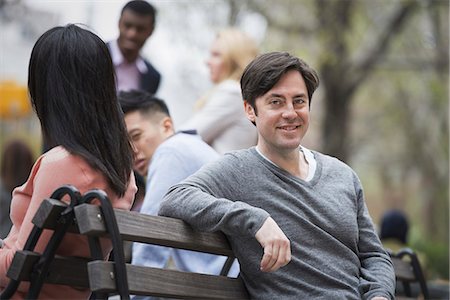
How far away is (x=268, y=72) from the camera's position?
16.1 ft

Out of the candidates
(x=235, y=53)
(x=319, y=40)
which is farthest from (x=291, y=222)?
(x=319, y=40)

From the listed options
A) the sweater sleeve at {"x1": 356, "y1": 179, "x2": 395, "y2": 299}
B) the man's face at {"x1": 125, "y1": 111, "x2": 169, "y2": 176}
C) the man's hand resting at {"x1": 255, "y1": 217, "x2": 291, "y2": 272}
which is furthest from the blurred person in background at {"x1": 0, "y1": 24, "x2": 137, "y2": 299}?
the man's face at {"x1": 125, "y1": 111, "x2": 169, "y2": 176}

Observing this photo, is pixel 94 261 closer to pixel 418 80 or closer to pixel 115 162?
pixel 115 162

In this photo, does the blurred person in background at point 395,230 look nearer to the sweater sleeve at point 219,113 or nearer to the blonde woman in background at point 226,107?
the blonde woman in background at point 226,107

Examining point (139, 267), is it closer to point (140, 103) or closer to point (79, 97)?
point (79, 97)

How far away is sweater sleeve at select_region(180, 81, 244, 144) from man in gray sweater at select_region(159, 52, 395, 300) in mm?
1973

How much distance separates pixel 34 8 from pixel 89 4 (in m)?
5.29

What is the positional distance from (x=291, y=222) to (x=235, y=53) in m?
2.71

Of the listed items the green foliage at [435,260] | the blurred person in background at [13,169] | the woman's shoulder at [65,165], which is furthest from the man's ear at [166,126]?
the green foliage at [435,260]

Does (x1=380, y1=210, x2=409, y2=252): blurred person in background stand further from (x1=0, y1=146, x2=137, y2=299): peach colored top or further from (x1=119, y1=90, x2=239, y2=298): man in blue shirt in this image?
(x1=0, y1=146, x2=137, y2=299): peach colored top

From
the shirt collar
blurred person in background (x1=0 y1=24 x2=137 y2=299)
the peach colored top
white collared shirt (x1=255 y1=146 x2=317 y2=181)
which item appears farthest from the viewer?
the shirt collar

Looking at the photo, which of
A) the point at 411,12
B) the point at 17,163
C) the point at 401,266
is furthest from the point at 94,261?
the point at 411,12

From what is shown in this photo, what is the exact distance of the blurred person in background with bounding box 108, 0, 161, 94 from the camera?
311 inches

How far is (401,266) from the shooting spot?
20.5 feet
